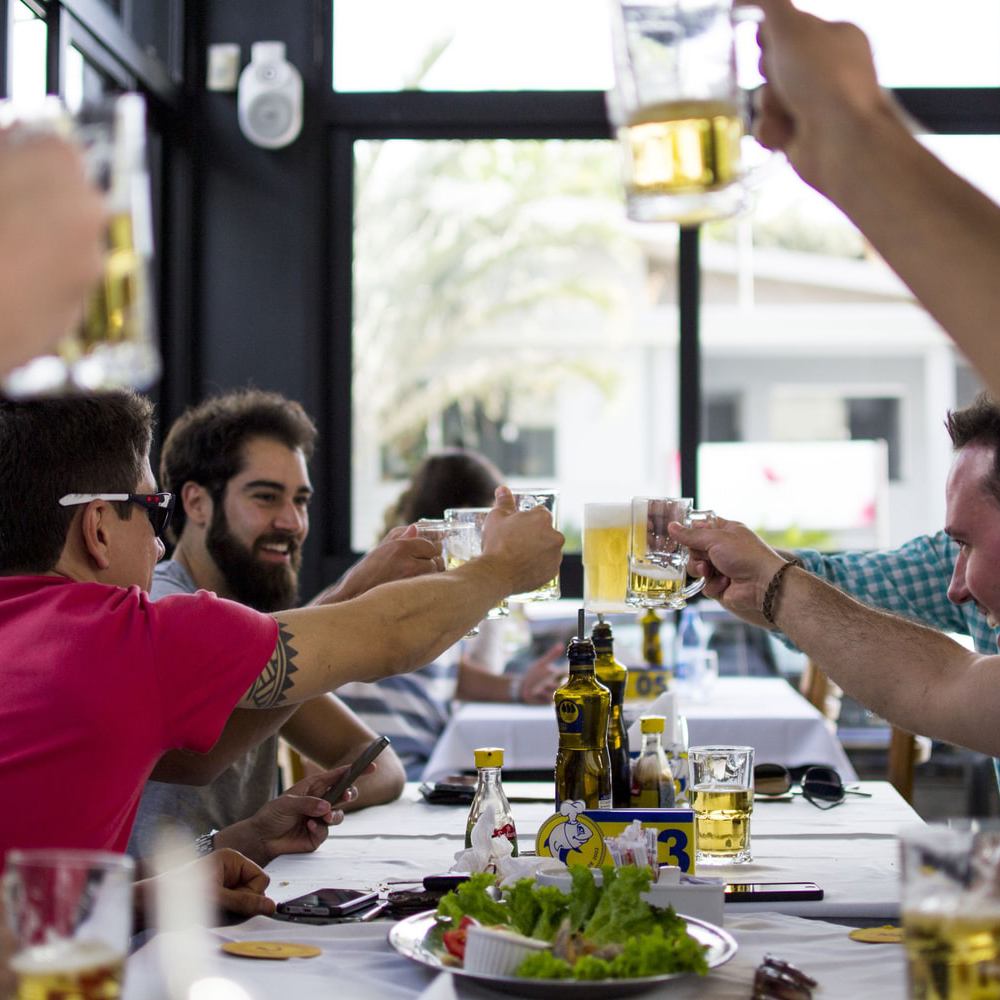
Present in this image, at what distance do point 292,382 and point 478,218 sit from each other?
317 inches

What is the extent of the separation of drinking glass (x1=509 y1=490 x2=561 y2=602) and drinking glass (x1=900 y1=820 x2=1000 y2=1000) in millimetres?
1136

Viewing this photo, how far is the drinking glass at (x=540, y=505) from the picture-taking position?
2.16 m

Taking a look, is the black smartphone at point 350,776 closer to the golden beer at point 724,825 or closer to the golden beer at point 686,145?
the golden beer at point 724,825

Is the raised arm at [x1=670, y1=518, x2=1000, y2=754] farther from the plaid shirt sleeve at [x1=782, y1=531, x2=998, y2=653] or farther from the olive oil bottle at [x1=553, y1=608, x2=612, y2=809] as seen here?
the plaid shirt sleeve at [x1=782, y1=531, x2=998, y2=653]

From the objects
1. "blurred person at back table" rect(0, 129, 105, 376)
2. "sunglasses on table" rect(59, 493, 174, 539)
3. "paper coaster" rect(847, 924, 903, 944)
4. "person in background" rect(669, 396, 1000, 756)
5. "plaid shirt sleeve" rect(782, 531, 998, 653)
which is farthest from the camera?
"plaid shirt sleeve" rect(782, 531, 998, 653)

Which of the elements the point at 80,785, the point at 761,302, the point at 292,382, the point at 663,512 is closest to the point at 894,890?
the point at 663,512

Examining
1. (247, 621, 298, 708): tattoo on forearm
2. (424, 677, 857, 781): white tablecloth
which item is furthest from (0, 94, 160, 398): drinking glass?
(424, 677, 857, 781): white tablecloth

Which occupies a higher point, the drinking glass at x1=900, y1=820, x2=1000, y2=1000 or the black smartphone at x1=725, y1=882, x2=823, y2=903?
the drinking glass at x1=900, y1=820, x2=1000, y2=1000

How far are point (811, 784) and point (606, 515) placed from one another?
0.72 m

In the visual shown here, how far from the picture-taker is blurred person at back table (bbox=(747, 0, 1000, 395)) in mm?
1009

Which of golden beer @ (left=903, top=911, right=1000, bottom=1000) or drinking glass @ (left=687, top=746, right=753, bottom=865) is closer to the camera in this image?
golden beer @ (left=903, top=911, right=1000, bottom=1000)

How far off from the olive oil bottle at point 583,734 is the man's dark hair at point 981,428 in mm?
734

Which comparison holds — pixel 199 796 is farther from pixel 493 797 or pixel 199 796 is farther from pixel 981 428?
pixel 981 428

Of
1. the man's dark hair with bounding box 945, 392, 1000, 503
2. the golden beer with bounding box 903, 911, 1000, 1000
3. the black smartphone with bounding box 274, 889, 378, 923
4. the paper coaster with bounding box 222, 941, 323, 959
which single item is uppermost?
the man's dark hair with bounding box 945, 392, 1000, 503
